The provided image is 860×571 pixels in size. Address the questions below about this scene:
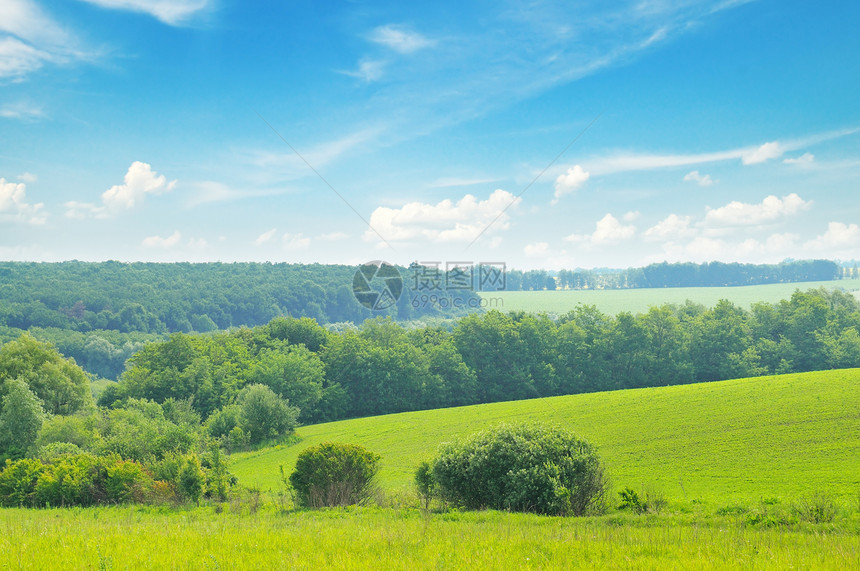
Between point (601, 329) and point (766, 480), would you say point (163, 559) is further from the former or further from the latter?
point (601, 329)

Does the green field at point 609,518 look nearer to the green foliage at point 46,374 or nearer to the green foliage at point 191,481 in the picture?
the green foliage at point 191,481

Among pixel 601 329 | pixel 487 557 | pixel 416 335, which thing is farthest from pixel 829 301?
pixel 487 557

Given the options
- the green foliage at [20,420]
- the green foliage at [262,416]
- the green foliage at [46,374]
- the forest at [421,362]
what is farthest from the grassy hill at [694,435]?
the green foliage at [46,374]

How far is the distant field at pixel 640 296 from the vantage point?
451 feet

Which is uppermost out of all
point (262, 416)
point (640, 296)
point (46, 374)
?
point (640, 296)

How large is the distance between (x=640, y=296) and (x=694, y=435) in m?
138

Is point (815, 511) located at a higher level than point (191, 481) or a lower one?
higher

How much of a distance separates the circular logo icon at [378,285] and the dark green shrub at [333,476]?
92866mm

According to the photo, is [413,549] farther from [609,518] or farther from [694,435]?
[694,435]

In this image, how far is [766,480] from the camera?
2547 cm

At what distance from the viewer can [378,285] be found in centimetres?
14062

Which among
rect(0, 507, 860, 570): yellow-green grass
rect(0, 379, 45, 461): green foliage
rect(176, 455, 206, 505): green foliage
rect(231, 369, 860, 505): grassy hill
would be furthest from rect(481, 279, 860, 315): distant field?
rect(0, 507, 860, 570): yellow-green grass

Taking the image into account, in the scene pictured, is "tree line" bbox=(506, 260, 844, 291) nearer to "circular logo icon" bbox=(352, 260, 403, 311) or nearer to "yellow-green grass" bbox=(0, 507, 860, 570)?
"circular logo icon" bbox=(352, 260, 403, 311)

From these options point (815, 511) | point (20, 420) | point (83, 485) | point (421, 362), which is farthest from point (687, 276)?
point (83, 485)
